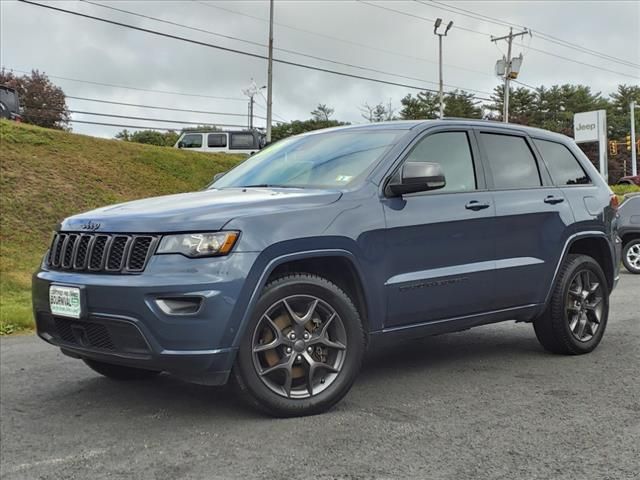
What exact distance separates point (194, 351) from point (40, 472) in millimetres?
903

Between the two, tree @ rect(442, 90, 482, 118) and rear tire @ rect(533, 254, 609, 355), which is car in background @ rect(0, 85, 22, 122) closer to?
rear tire @ rect(533, 254, 609, 355)

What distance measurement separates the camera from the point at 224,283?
338cm

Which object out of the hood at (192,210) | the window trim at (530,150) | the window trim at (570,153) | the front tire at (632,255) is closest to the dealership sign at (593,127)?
the front tire at (632,255)

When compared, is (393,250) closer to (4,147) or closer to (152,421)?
(152,421)

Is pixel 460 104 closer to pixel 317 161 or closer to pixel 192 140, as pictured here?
pixel 192 140

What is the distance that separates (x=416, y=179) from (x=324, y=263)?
0.75m

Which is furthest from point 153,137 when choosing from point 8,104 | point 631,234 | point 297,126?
point 631,234

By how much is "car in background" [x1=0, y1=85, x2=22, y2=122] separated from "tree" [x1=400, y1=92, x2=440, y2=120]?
169ft

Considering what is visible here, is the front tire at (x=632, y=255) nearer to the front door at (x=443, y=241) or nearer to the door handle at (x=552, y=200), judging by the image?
the door handle at (x=552, y=200)

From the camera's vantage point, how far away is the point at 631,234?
40.9 feet

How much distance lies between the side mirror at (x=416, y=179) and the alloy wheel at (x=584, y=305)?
1.81 meters

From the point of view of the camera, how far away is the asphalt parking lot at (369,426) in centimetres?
306

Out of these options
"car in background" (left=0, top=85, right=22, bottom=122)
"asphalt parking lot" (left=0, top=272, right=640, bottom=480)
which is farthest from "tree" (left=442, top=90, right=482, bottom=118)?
→ "asphalt parking lot" (left=0, top=272, right=640, bottom=480)

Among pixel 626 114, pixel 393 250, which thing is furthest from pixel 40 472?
pixel 626 114
